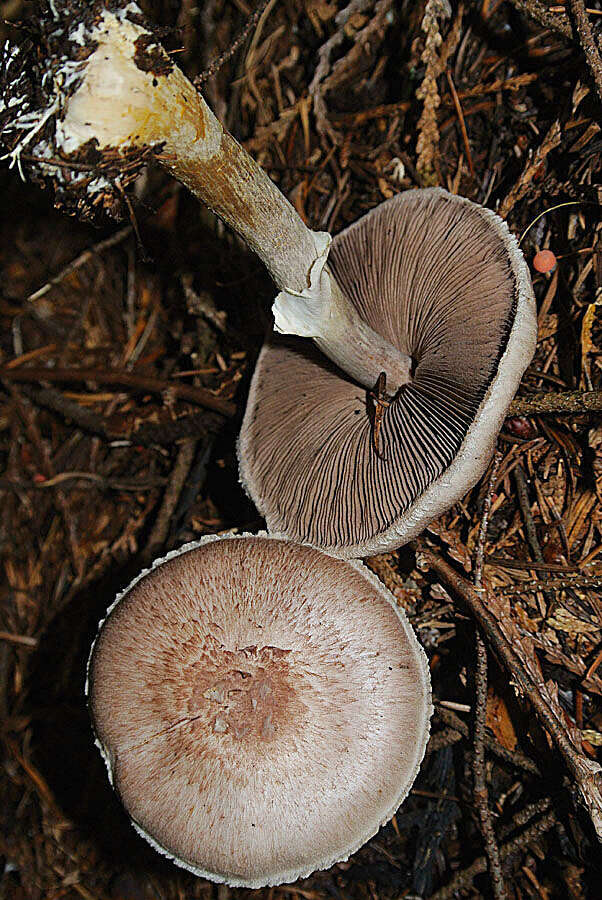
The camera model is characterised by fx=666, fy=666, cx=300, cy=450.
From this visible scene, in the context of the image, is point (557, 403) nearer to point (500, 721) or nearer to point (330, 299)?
point (330, 299)

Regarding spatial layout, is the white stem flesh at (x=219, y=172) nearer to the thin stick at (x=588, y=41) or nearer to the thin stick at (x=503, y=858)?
the thin stick at (x=588, y=41)

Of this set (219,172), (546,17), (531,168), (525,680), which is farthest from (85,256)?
(525,680)

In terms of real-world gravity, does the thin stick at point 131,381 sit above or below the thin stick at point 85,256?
below

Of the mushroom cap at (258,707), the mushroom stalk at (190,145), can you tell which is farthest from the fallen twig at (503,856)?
the mushroom stalk at (190,145)

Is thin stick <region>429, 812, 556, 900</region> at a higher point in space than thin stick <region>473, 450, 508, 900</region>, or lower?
lower

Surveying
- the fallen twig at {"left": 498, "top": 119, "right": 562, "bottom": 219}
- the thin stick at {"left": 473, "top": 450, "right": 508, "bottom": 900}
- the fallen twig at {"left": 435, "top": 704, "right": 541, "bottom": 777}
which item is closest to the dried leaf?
the fallen twig at {"left": 435, "top": 704, "right": 541, "bottom": 777}

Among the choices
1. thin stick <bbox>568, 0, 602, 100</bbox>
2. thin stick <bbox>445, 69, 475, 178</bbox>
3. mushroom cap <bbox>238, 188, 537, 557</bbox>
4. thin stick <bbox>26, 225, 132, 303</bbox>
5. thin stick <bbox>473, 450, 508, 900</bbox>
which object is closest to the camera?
mushroom cap <bbox>238, 188, 537, 557</bbox>

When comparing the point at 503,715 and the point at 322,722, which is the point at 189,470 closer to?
the point at 322,722

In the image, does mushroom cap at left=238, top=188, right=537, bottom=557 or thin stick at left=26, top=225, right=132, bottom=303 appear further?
thin stick at left=26, top=225, right=132, bottom=303

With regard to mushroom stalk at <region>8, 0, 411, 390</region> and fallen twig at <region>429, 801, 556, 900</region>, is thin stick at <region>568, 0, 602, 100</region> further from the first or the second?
fallen twig at <region>429, 801, 556, 900</region>
